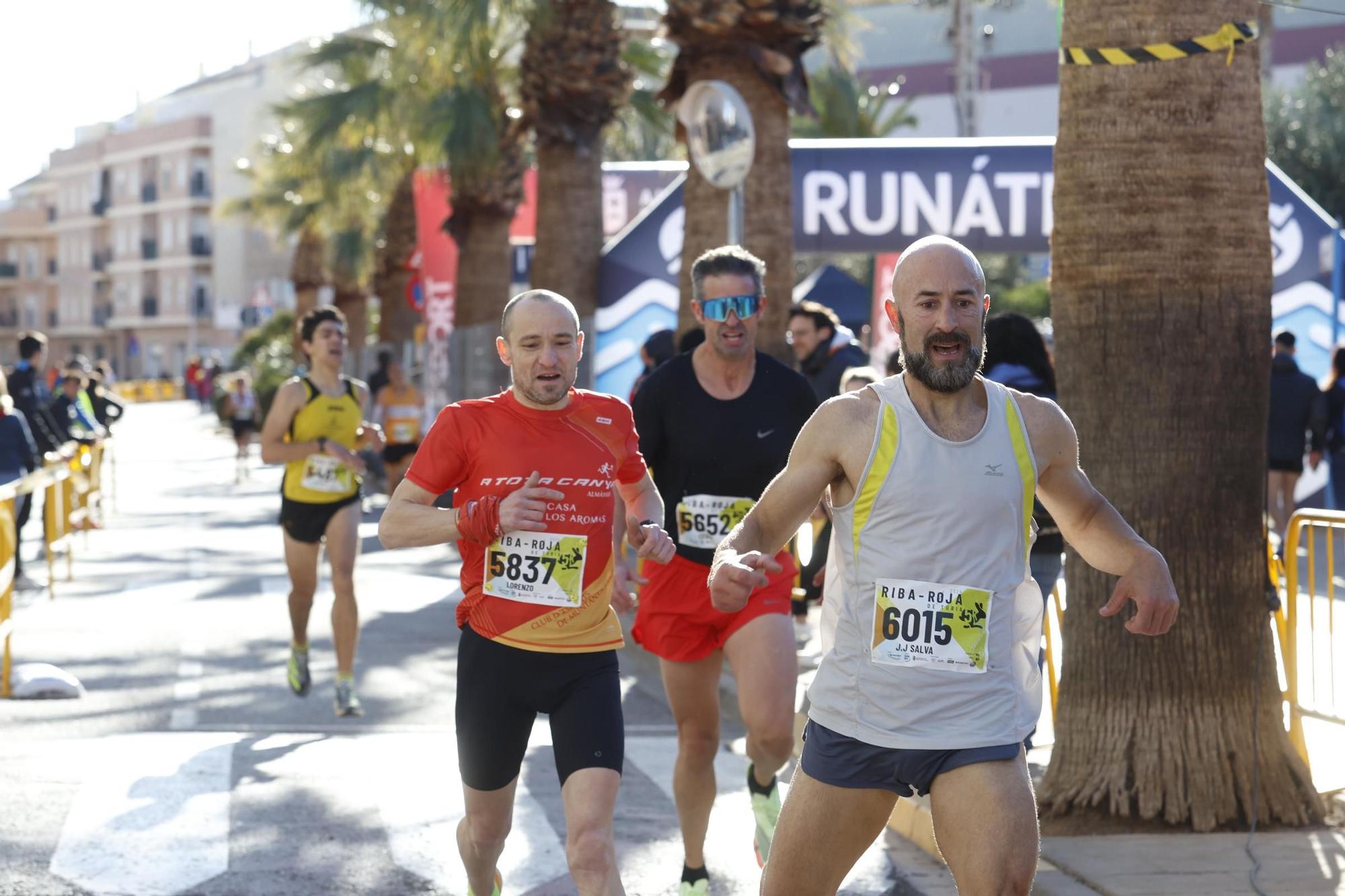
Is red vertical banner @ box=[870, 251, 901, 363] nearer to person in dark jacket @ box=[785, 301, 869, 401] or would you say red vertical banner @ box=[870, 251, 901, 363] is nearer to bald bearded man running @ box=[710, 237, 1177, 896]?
person in dark jacket @ box=[785, 301, 869, 401]

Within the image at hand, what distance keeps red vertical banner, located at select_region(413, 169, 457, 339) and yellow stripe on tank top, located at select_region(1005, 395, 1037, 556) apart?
2783 centimetres

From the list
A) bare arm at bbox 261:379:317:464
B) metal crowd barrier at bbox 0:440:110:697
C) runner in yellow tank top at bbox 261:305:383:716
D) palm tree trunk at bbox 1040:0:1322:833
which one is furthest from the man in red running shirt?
metal crowd barrier at bbox 0:440:110:697

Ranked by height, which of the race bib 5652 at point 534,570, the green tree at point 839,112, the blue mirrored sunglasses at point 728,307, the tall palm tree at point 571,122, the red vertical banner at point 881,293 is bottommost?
the race bib 5652 at point 534,570

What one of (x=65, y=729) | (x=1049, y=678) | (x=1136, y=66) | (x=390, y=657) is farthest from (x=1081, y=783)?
(x=390, y=657)

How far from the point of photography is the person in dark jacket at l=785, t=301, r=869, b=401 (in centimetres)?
1138

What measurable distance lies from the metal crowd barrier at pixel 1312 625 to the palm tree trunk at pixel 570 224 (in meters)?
11.7

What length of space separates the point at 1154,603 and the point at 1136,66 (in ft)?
10.4

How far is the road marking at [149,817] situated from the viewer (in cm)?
632

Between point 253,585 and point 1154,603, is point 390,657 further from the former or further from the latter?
point 1154,603

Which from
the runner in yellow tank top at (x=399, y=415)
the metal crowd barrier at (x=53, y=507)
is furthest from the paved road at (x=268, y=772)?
the runner in yellow tank top at (x=399, y=415)

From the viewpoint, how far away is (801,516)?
13.5 ft

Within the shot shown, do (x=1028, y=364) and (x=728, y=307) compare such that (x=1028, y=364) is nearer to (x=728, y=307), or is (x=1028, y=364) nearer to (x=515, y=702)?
(x=728, y=307)

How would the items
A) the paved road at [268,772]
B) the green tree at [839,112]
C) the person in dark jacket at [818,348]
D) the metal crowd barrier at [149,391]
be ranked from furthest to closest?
the metal crowd barrier at [149,391], the green tree at [839,112], the person in dark jacket at [818,348], the paved road at [268,772]

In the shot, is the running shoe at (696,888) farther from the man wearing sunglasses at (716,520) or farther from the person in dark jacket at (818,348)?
the person in dark jacket at (818,348)
